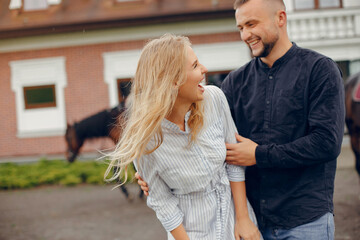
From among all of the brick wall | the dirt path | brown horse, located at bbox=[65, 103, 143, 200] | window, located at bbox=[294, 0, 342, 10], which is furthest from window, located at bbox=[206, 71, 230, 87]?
brown horse, located at bbox=[65, 103, 143, 200]

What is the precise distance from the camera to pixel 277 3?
1.89m

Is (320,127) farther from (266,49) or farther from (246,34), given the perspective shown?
(246,34)

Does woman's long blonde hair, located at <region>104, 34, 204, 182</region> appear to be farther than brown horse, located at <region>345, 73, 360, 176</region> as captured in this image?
No

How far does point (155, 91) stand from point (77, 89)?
10.2 meters

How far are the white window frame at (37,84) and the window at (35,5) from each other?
188 cm

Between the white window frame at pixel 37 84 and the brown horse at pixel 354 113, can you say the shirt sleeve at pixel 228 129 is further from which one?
the white window frame at pixel 37 84

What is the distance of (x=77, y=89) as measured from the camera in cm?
1140

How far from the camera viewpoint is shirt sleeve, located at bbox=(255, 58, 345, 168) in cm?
172

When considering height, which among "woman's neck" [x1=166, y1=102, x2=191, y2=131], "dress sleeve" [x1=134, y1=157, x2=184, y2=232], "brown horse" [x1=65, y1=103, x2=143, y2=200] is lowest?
"brown horse" [x1=65, y1=103, x2=143, y2=200]

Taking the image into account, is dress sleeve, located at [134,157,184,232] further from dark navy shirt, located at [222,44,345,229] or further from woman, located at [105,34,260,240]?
dark navy shirt, located at [222,44,345,229]

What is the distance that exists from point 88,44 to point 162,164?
10321 mm

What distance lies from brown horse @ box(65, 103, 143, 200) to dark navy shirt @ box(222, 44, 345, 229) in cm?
478

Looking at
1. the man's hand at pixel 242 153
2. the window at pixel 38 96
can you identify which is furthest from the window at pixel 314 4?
the man's hand at pixel 242 153

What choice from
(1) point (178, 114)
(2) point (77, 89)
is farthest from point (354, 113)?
(2) point (77, 89)
